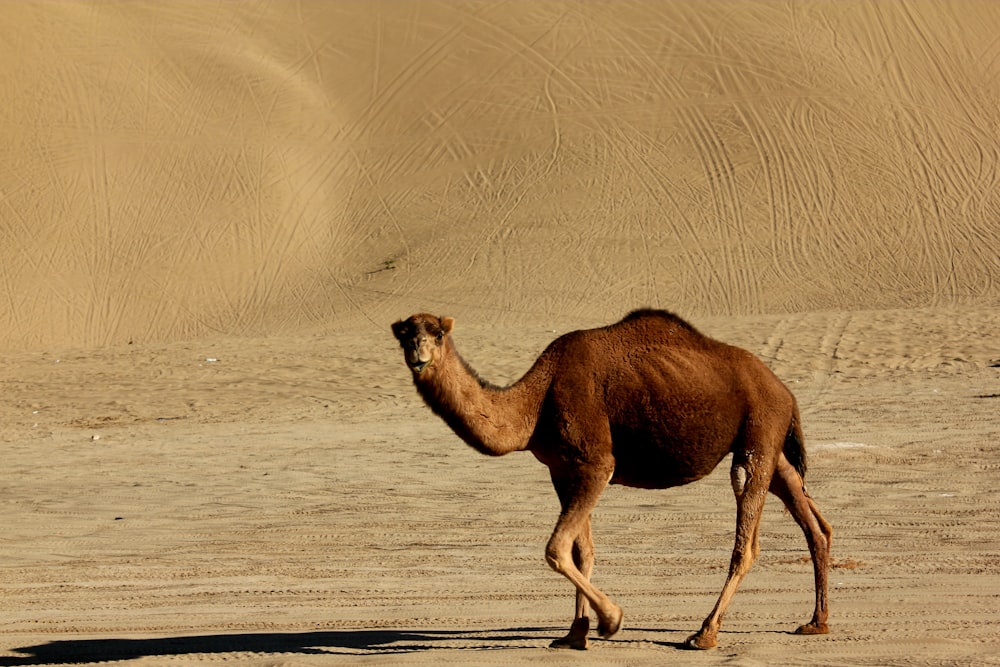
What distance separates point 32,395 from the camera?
21.5 m

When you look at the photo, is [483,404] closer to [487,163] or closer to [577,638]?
[577,638]

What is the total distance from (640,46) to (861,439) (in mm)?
29802

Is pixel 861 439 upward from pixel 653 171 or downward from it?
downward

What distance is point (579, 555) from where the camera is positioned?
26.7 ft

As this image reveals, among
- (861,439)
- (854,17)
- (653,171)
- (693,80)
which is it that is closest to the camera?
(861,439)

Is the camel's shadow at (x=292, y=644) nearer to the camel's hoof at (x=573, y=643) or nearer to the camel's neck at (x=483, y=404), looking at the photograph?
the camel's hoof at (x=573, y=643)

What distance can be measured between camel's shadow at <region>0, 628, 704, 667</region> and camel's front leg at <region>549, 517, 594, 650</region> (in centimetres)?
18

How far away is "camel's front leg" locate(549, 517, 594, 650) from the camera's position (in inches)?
304

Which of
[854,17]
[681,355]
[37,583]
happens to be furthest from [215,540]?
[854,17]

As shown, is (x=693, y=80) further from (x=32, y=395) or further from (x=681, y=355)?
(x=681, y=355)

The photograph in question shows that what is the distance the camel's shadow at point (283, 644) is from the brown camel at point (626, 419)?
502 mm

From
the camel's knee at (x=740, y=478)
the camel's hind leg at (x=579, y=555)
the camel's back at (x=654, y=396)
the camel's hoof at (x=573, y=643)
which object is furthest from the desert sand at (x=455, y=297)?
the camel's back at (x=654, y=396)

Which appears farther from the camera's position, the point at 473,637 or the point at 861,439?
the point at 861,439

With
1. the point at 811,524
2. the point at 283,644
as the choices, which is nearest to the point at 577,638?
the point at 811,524
